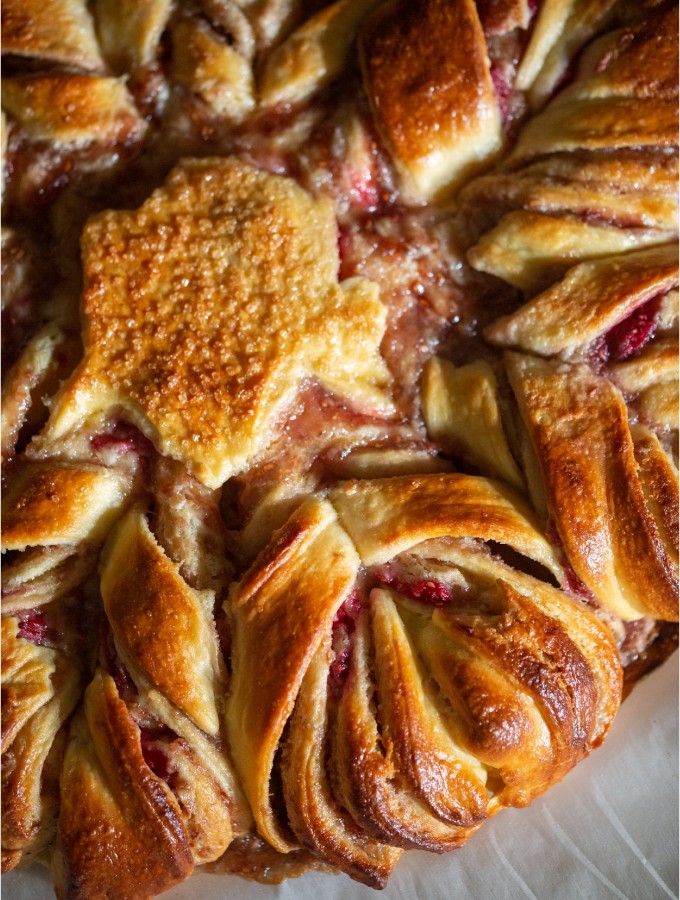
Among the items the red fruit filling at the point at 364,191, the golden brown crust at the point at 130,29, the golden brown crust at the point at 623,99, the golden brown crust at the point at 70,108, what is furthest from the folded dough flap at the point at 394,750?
the golden brown crust at the point at 130,29

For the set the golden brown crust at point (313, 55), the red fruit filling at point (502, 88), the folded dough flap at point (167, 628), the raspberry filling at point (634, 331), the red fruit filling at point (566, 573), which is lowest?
the red fruit filling at point (566, 573)

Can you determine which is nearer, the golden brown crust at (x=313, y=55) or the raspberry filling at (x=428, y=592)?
the raspberry filling at (x=428, y=592)

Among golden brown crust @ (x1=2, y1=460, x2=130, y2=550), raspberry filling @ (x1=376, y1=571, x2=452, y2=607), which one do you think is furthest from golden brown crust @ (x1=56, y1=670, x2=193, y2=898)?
raspberry filling @ (x1=376, y1=571, x2=452, y2=607)

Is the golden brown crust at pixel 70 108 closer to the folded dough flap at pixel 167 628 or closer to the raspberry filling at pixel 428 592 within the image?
the folded dough flap at pixel 167 628

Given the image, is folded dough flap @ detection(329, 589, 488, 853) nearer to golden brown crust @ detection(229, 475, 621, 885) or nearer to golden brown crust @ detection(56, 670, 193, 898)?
golden brown crust @ detection(229, 475, 621, 885)

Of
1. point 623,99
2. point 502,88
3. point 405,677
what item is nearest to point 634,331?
point 623,99

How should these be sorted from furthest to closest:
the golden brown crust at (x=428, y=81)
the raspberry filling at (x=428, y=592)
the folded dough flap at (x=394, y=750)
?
1. the golden brown crust at (x=428, y=81)
2. the raspberry filling at (x=428, y=592)
3. the folded dough flap at (x=394, y=750)

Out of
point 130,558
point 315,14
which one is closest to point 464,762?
point 130,558
